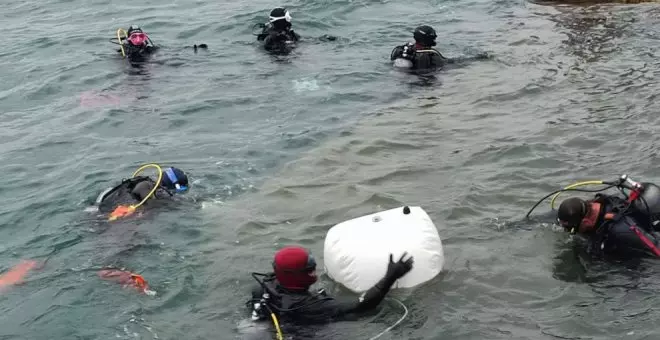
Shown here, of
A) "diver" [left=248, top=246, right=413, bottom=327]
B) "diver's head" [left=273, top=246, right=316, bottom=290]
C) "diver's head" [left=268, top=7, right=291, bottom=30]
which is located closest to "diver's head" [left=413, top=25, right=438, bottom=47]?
"diver's head" [left=268, top=7, right=291, bottom=30]

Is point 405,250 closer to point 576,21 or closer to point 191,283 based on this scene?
point 191,283

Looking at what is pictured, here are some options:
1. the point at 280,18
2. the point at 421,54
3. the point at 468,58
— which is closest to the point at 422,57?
the point at 421,54

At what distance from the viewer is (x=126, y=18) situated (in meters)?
20.4

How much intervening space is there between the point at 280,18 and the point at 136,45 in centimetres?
303

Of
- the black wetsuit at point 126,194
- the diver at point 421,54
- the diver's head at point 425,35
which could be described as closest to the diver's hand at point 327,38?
the diver at point 421,54

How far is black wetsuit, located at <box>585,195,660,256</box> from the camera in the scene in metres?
6.59

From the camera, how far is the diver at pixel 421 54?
13211mm

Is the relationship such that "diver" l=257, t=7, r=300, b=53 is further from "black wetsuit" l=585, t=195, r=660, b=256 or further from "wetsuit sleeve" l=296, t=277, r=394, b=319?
"wetsuit sleeve" l=296, t=277, r=394, b=319

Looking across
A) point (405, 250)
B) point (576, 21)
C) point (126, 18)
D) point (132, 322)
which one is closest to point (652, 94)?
point (576, 21)

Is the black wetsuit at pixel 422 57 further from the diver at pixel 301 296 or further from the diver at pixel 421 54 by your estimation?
the diver at pixel 301 296

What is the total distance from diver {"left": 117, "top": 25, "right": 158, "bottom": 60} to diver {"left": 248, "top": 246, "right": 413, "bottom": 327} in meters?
10.0

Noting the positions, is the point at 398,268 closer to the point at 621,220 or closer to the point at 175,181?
the point at 621,220

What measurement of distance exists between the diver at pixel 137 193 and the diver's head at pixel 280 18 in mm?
7036

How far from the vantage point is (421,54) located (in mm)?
13453
